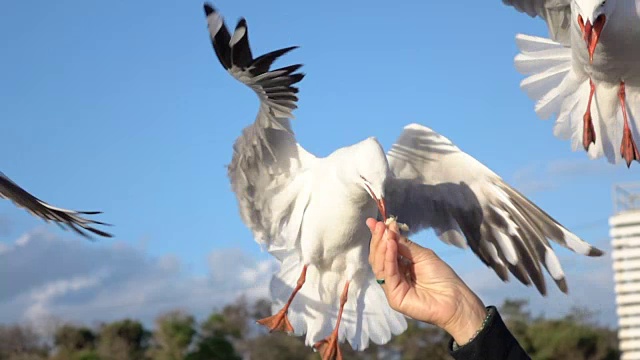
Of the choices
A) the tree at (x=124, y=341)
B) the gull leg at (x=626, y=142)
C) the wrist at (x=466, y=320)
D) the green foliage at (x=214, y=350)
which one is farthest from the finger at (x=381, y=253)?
the tree at (x=124, y=341)

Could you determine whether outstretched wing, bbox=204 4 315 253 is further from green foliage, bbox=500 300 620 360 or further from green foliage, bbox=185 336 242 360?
green foliage, bbox=500 300 620 360

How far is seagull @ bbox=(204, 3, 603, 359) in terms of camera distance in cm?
391

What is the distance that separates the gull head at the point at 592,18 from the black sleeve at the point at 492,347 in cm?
292

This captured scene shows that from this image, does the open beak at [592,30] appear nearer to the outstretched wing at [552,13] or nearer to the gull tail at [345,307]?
the outstretched wing at [552,13]

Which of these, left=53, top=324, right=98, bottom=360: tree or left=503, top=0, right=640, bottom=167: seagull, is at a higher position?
left=503, top=0, right=640, bottom=167: seagull

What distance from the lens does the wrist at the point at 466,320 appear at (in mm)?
1587

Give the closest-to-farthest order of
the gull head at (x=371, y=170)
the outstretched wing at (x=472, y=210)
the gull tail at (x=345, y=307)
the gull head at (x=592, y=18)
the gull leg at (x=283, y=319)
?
1. the gull head at (x=371, y=170)
2. the gull leg at (x=283, y=319)
3. the gull head at (x=592, y=18)
4. the gull tail at (x=345, y=307)
5. the outstretched wing at (x=472, y=210)

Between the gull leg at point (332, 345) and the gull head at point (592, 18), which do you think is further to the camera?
the gull head at point (592, 18)

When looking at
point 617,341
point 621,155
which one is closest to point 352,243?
point 621,155

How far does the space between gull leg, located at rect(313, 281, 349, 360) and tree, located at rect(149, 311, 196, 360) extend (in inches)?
427

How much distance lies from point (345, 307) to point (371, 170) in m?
0.74

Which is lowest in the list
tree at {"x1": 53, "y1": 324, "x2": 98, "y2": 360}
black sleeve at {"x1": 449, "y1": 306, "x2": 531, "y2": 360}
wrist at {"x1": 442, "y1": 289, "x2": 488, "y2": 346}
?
tree at {"x1": 53, "y1": 324, "x2": 98, "y2": 360}

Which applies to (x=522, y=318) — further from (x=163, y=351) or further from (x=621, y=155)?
(x=621, y=155)

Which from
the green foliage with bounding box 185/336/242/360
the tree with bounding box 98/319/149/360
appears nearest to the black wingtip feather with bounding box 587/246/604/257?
the green foliage with bounding box 185/336/242/360
